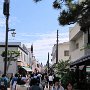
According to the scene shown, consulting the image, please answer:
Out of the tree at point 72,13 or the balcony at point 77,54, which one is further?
the balcony at point 77,54

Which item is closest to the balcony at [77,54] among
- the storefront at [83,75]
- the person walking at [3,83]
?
the storefront at [83,75]

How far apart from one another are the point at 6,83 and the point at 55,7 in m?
8.44

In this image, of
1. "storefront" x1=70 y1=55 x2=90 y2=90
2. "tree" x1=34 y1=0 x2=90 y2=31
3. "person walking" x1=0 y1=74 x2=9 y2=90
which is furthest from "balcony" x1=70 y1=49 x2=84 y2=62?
"tree" x1=34 y1=0 x2=90 y2=31

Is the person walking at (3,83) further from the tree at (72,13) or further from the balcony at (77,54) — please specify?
the balcony at (77,54)

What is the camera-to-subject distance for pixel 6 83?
22266mm

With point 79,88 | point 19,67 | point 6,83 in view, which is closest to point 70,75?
point 79,88

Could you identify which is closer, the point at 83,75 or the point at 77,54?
the point at 83,75

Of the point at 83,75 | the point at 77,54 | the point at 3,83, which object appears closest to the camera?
the point at 3,83

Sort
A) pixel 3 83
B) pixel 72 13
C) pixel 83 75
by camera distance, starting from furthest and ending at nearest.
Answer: pixel 83 75 < pixel 3 83 < pixel 72 13

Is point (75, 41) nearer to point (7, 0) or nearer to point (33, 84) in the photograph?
point (7, 0)

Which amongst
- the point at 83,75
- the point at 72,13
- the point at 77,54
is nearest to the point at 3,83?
the point at 72,13

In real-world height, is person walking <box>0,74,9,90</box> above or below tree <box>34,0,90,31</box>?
below

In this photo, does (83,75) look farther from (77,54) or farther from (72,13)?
(72,13)

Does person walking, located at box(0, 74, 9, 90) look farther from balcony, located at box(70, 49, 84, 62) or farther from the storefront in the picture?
balcony, located at box(70, 49, 84, 62)
